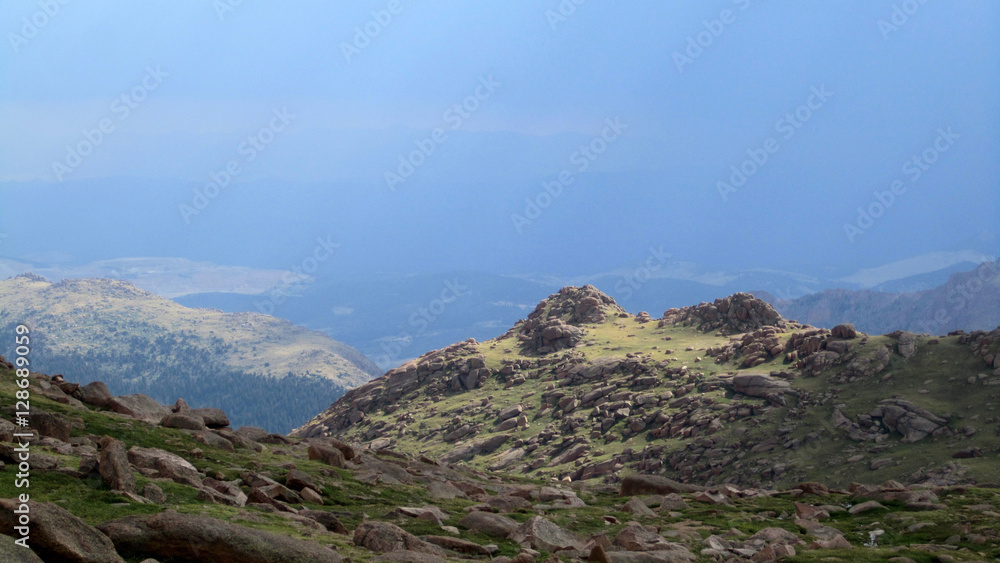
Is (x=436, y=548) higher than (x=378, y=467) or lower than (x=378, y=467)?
lower

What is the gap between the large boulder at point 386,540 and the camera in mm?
27383

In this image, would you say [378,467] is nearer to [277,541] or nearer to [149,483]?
[149,483]

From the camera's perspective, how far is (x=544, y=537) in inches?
1299

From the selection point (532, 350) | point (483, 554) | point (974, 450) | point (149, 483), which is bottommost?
point (483, 554)

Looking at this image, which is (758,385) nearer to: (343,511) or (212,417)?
(212,417)

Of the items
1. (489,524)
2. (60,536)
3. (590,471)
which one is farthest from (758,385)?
(60,536)

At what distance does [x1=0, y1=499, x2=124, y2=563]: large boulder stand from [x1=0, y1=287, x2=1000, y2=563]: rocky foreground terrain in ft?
0.20

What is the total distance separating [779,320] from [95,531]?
173 m

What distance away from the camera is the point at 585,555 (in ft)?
97.2

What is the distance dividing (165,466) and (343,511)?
28.4 ft

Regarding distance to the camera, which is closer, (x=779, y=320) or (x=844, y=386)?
(x=844, y=386)

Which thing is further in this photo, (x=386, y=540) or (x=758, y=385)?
(x=758, y=385)

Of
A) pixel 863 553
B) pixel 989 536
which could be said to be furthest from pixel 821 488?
pixel 863 553

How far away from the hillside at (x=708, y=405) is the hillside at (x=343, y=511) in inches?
1754
